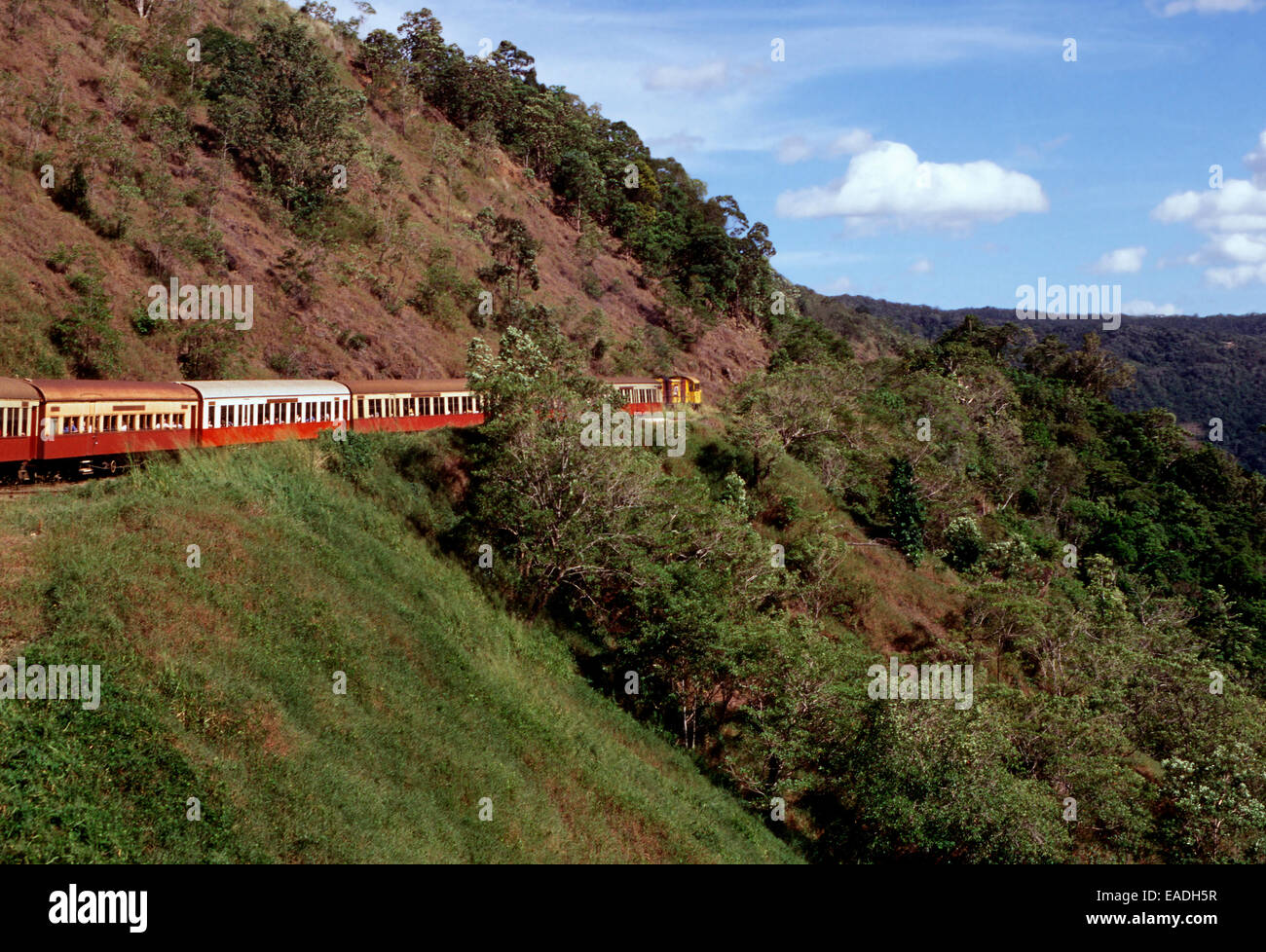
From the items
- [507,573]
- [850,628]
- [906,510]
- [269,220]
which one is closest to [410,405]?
[507,573]

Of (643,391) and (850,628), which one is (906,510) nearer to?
(850,628)

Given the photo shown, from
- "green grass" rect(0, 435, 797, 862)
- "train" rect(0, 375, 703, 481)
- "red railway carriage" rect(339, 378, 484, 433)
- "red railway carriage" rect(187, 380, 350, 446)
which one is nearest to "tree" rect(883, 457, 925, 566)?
"red railway carriage" rect(339, 378, 484, 433)

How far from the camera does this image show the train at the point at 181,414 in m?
26.2

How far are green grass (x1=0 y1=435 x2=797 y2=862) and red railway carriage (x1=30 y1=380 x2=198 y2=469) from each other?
3.37 m

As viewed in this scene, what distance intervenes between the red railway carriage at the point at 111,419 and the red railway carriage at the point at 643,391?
21.8m

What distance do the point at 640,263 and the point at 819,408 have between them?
4514cm

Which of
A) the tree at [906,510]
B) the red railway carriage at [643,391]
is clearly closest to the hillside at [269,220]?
the red railway carriage at [643,391]

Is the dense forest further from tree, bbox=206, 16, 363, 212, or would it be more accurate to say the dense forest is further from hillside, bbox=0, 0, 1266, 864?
tree, bbox=206, 16, 363, 212

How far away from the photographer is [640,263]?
8888 centimetres

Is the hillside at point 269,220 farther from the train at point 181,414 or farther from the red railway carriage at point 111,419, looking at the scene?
the red railway carriage at point 111,419

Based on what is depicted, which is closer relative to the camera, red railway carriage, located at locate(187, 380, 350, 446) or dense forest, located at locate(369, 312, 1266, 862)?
dense forest, located at locate(369, 312, 1266, 862)

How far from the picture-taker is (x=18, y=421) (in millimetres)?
25703

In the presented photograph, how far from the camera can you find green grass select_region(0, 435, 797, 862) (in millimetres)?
13844
